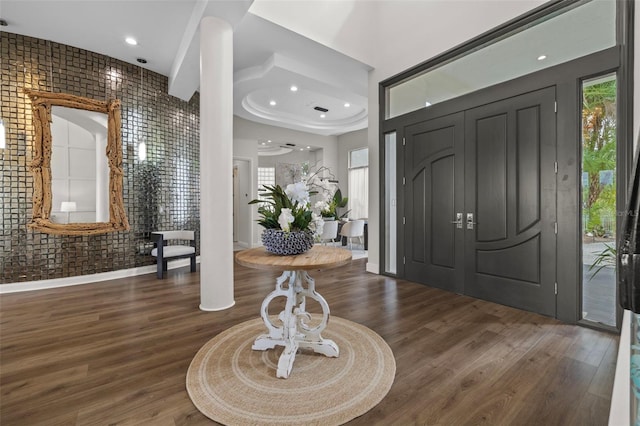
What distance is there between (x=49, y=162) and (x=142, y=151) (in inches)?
46.2

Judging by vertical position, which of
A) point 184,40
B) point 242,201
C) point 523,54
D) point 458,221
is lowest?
point 458,221

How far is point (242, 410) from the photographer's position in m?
1.58

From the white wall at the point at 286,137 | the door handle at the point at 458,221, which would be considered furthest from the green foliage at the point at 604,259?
the white wall at the point at 286,137

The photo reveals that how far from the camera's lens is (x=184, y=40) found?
3932 millimetres

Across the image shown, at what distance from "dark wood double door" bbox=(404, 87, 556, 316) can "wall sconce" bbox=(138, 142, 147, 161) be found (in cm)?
422

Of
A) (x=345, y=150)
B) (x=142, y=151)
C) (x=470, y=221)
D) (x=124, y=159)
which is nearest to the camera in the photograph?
(x=470, y=221)

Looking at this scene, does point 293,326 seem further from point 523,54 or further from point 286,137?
point 286,137

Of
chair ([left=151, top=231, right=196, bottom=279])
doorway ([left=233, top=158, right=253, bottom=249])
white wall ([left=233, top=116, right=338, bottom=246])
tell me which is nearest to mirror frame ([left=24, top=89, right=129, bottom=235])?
chair ([left=151, top=231, right=196, bottom=279])

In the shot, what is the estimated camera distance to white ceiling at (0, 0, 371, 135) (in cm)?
336

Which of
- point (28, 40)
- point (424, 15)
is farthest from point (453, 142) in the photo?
point (28, 40)

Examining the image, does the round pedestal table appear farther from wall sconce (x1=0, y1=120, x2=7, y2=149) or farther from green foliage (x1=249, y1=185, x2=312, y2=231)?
wall sconce (x1=0, y1=120, x2=7, y2=149)

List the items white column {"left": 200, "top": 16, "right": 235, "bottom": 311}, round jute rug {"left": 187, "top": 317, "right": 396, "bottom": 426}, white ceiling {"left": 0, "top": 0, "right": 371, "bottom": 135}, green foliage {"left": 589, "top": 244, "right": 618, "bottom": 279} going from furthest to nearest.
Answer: white ceiling {"left": 0, "top": 0, "right": 371, "bottom": 135}, white column {"left": 200, "top": 16, "right": 235, "bottom": 311}, green foliage {"left": 589, "top": 244, "right": 618, "bottom": 279}, round jute rug {"left": 187, "top": 317, "right": 396, "bottom": 426}

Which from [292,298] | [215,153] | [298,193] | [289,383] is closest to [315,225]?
[298,193]

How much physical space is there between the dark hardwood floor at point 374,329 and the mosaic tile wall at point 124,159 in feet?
2.22
